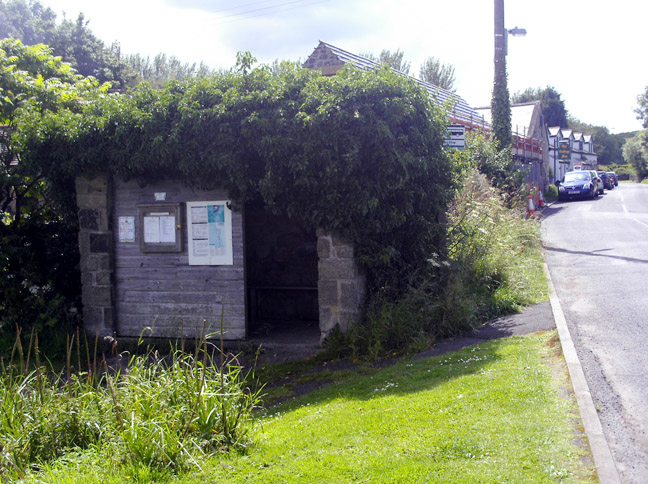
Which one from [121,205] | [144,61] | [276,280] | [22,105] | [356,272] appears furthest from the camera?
[144,61]

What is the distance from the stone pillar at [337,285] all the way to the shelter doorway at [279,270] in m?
2.07

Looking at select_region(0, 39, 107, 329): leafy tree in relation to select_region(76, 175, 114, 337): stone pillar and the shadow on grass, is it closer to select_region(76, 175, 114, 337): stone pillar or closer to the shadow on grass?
select_region(76, 175, 114, 337): stone pillar

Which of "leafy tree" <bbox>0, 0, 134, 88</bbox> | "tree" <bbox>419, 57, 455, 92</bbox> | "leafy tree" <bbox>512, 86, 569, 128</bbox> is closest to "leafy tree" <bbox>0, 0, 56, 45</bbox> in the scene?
"leafy tree" <bbox>0, 0, 134, 88</bbox>

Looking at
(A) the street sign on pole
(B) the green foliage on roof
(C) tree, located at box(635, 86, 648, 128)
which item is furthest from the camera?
(C) tree, located at box(635, 86, 648, 128)

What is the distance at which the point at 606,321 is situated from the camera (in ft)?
27.6

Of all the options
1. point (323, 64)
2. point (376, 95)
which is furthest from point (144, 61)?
point (376, 95)

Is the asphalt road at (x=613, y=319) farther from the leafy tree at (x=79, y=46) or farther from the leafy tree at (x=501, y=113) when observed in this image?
the leafy tree at (x=79, y=46)

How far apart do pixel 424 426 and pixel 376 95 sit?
452cm

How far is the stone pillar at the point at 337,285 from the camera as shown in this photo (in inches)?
322

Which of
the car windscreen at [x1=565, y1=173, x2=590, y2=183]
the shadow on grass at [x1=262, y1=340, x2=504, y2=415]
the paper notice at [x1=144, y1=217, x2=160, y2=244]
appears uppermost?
the car windscreen at [x1=565, y1=173, x2=590, y2=183]

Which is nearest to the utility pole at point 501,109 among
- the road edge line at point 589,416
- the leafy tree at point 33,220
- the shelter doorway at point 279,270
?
the shelter doorway at point 279,270

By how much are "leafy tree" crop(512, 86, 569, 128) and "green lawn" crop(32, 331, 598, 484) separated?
8358 cm

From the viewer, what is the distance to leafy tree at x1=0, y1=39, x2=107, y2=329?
30.6 ft

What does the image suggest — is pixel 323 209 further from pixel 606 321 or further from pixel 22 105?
pixel 22 105
